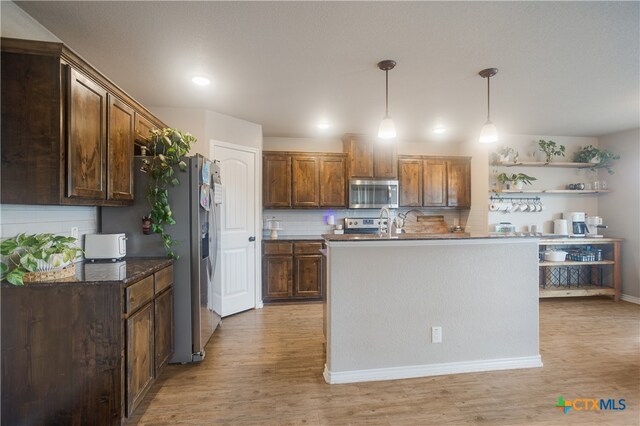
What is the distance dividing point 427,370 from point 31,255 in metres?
2.74

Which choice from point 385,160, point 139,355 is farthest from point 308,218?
point 139,355

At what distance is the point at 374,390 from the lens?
7.11 ft

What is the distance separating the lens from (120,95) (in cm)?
223

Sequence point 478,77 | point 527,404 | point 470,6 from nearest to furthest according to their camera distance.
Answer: point 470,6
point 527,404
point 478,77

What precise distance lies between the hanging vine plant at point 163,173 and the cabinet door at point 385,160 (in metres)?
2.93

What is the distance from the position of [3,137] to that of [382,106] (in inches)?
123

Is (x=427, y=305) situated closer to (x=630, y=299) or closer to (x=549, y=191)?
(x=549, y=191)

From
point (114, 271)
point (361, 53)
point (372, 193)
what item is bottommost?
point (114, 271)

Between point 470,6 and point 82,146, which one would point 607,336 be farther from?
point 82,146

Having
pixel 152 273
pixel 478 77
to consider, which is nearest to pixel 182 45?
pixel 152 273

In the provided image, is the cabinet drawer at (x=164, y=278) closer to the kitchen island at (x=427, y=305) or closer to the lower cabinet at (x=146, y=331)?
the lower cabinet at (x=146, y=331)

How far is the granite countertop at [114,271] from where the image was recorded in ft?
5.37

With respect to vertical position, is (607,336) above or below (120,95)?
below

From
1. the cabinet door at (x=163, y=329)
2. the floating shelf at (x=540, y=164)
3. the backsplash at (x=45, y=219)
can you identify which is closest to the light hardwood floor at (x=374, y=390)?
the cabinet door at (x=163, y=329)
